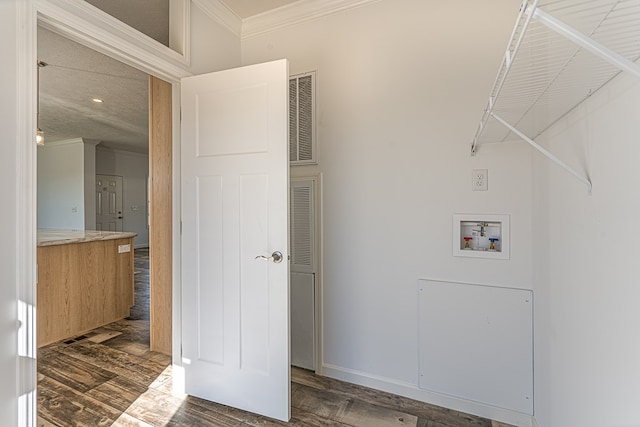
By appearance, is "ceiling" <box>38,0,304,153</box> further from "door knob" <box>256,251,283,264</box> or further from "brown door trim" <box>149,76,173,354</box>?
"door knob" <box>256,251,283,264</box>

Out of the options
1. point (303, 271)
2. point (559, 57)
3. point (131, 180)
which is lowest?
point (303, 271)

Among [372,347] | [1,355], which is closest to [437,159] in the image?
[372,347]

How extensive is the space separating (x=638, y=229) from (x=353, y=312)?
1674mm

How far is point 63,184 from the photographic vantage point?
6930mm

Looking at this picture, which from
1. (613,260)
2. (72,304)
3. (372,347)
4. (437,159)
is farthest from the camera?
(72,304)

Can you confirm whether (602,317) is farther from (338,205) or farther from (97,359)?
(97,359)

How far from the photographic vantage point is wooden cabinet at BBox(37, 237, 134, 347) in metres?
2.87

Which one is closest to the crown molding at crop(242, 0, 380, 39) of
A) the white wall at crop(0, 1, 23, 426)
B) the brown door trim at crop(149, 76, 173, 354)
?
the brown door trim at crop(149, 76, 173, 354)

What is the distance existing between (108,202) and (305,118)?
23.9 ft

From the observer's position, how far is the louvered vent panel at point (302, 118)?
2.29m

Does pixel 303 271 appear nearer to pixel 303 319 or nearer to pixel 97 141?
pixel 303 319

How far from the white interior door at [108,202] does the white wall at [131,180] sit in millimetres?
127

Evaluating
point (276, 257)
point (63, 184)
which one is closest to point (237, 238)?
point (276, 257)

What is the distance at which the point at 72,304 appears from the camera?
121 inches
